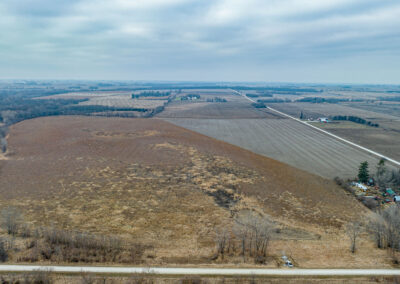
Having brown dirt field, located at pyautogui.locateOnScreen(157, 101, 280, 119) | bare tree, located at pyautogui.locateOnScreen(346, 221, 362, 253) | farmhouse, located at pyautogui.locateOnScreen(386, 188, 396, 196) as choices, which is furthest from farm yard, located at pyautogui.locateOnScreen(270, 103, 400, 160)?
bare tree, located at pyautogui.locateOnScreen(346, 221, 362, 253)

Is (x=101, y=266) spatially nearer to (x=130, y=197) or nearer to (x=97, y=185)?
(x=130, y=197)

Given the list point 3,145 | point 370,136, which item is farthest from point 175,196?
point 370,136

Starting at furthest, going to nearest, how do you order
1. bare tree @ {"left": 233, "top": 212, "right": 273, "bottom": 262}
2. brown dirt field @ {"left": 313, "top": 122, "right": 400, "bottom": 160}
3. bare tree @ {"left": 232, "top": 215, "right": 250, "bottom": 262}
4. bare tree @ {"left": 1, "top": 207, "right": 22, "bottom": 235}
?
1. brown dirt field @ {"left": 313, "top": 122, "right": 400, "bottom": 160}
2. bare tree @ {"left": 1, "top": 207, "right": 22, "bottom": 235}
3. bare tree @ {"left": 232, "top": 215, "right": 250, "bottom": 262}
4. bare tree @ {"left": 233, "top": 212, "right": 273, "bottom": 262}

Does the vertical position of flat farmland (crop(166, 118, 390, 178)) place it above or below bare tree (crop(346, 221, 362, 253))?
above

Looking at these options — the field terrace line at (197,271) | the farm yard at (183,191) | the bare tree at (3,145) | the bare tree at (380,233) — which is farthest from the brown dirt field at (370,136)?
the bare tree at (3,145)

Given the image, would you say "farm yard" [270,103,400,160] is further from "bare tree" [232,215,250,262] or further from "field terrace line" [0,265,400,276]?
"field terrace line" [0,265,400,276]

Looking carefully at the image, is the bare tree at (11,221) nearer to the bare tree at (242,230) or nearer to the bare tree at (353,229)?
the bare tree at (242,230)

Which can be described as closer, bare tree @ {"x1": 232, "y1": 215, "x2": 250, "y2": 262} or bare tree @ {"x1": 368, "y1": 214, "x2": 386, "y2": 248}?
bare tree @ {"x1": 232, "y1": 215, "x2": 250, "y2": 262}
